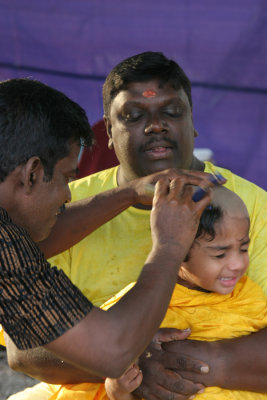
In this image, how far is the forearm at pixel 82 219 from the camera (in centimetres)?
293

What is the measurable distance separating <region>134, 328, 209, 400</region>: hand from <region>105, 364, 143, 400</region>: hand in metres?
0.09

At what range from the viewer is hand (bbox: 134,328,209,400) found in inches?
104

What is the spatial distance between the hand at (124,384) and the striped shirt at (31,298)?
531 mm

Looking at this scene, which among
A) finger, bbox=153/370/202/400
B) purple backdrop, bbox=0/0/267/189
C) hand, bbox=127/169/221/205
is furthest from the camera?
purple backdrop, bbox=0/0/267/189

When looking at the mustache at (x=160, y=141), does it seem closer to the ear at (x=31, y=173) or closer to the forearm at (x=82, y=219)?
the forearm at (x=82, y=219)

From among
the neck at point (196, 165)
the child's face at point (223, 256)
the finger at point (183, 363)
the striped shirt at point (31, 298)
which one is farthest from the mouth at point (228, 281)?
the striped shirt at point (31, 298)

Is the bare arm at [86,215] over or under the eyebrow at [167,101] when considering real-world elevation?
under

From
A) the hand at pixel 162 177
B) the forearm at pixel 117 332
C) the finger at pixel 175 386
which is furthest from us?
the finger at pixel 175 386

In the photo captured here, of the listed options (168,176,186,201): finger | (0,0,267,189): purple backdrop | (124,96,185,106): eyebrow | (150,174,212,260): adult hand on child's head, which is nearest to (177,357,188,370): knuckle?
(150,174,212,260): adult hand on child's head

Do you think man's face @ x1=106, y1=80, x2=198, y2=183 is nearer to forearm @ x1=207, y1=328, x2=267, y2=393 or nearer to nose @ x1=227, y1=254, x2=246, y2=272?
nose @ x1=227, y1=254, x2=246, y2=272

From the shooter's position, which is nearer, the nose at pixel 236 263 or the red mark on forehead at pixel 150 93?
the nose at pixel 236 263

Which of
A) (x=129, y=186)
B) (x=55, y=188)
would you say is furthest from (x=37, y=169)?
(x=129, y=186)

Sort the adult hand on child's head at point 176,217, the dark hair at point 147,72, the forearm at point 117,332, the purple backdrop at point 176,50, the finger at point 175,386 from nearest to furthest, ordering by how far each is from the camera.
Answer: the forearm at point 117,332 < the adult hand on child's head at point 176,217 < the finger at point 175,386 < the dark hair at point 147,72 < the purple backdrop at point 176,50

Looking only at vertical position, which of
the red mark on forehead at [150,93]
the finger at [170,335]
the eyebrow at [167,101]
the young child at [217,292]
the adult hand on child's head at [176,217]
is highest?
the red mark on forehead at [150,93]
